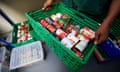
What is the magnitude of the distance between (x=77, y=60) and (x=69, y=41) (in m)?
0.12

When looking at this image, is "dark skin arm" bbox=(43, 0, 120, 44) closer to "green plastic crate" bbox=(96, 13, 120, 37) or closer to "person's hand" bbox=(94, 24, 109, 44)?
"person's hand" bbox=(94, 24, 109, 44)

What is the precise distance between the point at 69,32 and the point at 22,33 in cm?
48

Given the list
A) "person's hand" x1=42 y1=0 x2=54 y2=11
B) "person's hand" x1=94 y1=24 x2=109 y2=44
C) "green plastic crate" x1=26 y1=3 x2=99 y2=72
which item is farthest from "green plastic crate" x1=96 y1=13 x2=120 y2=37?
"person's hand" x1=42 y1=0 x2=54 y2=11

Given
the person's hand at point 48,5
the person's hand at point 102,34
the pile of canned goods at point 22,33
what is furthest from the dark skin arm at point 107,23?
the pile of canned goods at point 22,33

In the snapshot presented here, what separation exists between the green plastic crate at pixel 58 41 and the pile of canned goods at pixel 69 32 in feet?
0.10

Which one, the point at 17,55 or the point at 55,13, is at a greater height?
the point at 55,13

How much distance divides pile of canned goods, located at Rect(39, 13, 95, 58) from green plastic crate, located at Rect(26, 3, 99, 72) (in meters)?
0.03

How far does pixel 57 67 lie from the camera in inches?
33.9

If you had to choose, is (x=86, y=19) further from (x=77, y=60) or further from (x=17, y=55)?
(x=17, y=55)

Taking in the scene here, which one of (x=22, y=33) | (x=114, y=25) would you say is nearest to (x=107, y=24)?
(x=114, y=25)

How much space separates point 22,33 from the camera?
1.12 meters

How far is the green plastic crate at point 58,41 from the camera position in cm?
67

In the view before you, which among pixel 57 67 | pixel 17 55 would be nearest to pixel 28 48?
pixel 17 55

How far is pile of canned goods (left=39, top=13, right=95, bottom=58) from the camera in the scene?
0.71 metres
